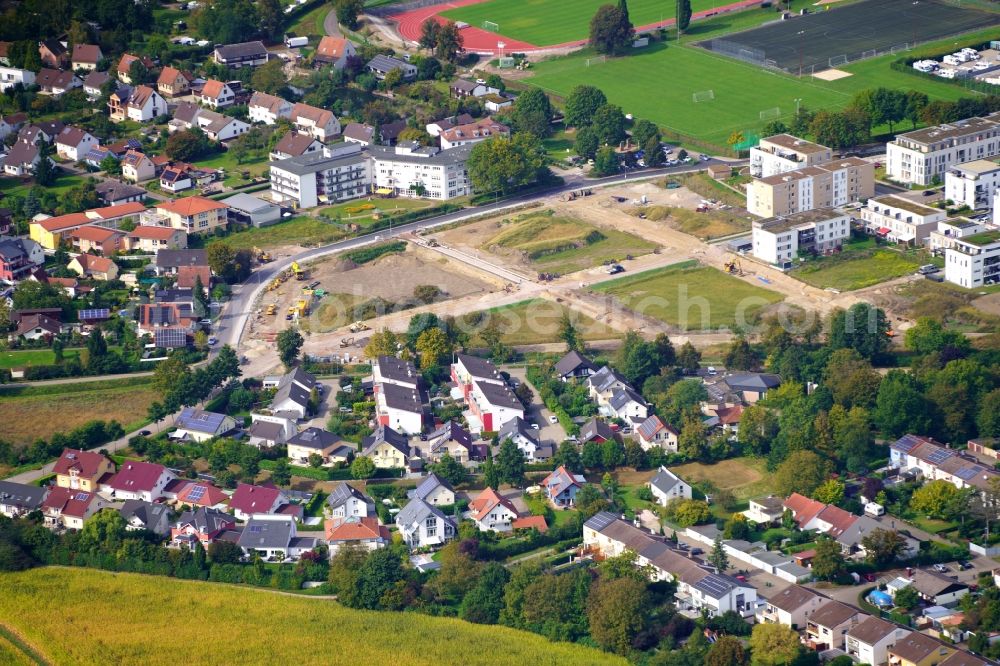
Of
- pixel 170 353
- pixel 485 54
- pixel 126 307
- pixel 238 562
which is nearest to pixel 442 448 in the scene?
pixel 238 562

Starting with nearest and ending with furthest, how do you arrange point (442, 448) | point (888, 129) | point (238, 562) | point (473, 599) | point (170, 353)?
point (473, 599) → point (238, 562) → point (442, 448) → point (170, 353) → point (888, 129)

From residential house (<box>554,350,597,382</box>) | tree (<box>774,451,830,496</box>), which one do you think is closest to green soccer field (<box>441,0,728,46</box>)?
residential house (<box>554,350,597,382</box>)

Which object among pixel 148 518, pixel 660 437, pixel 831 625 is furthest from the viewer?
pixel 660 437

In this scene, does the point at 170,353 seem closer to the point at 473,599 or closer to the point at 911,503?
the point at 473,599

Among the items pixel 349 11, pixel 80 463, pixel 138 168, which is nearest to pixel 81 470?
pixel 80 463

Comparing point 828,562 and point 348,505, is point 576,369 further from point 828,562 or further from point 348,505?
point 828,562

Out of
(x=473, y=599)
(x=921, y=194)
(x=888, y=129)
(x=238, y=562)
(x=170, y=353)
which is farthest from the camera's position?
(x=888, y=129)
